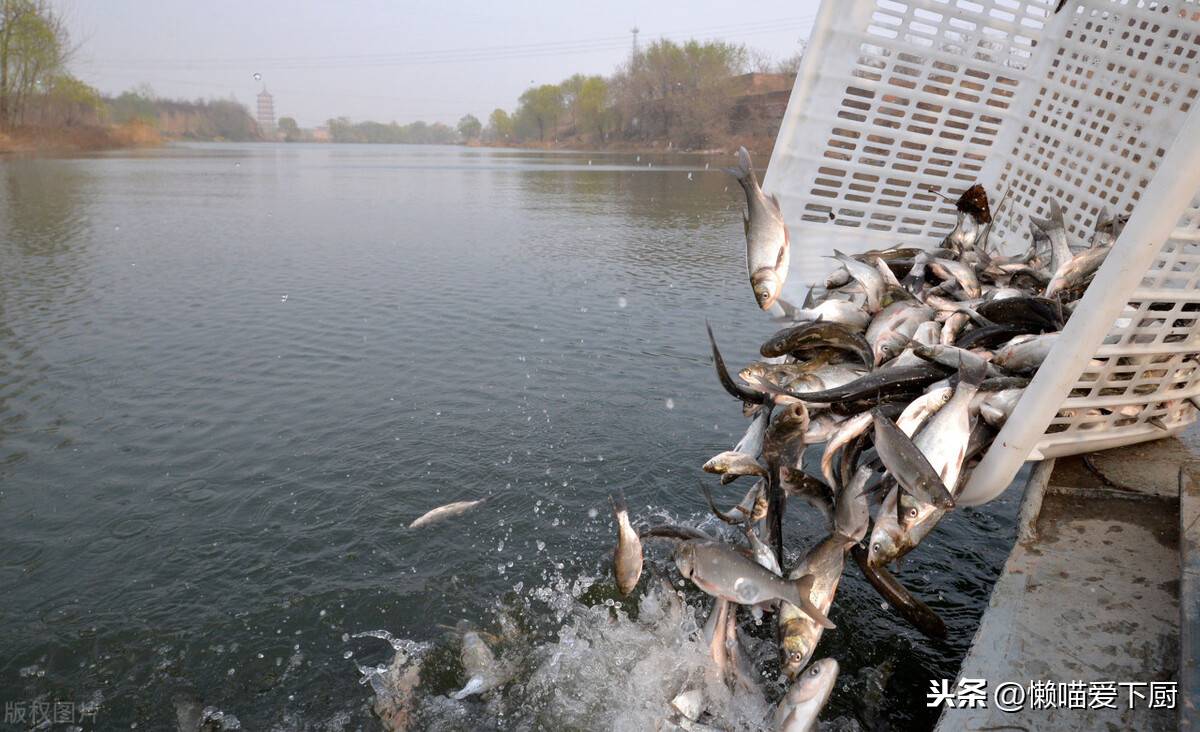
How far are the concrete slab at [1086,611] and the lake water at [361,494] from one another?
3.19ft

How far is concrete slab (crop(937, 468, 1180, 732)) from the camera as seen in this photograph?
244 centimetres

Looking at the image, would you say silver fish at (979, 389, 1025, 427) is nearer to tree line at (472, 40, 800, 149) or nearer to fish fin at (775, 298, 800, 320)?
fish fin at (775, 298, 800, 320)

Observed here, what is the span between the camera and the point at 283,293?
38.1ft

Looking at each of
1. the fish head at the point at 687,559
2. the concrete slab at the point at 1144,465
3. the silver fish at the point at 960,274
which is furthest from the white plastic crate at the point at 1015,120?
the fish head at the point at 687,559

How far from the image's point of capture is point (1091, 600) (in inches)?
113

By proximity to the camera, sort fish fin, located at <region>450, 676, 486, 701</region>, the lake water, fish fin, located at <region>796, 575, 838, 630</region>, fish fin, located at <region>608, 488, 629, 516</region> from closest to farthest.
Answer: fish fin, located at <region>796, 575, 838, 630</region>
fish fin, located at <region>608, 488, 629, 516</region>
fish fin, located at <region>450, 676, 486, 701</region>
the lake water

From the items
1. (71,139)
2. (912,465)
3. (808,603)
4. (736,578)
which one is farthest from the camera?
(71,139)

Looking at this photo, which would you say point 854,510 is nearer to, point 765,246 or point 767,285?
point 767,285

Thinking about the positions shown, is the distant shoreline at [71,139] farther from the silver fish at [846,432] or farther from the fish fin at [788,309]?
the silver fish at [846,432]

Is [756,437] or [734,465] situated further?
[756,437]

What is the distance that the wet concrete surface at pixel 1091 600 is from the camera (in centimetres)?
245

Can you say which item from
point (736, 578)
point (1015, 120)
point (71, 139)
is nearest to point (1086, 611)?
point (736, 578)

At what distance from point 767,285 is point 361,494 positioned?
3.58 meters

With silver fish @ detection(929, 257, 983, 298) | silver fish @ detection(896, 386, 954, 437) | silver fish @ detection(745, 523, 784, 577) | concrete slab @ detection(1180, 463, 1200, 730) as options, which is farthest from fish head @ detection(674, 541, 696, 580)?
silver fish @ detection(929, 257, 983, 298)
